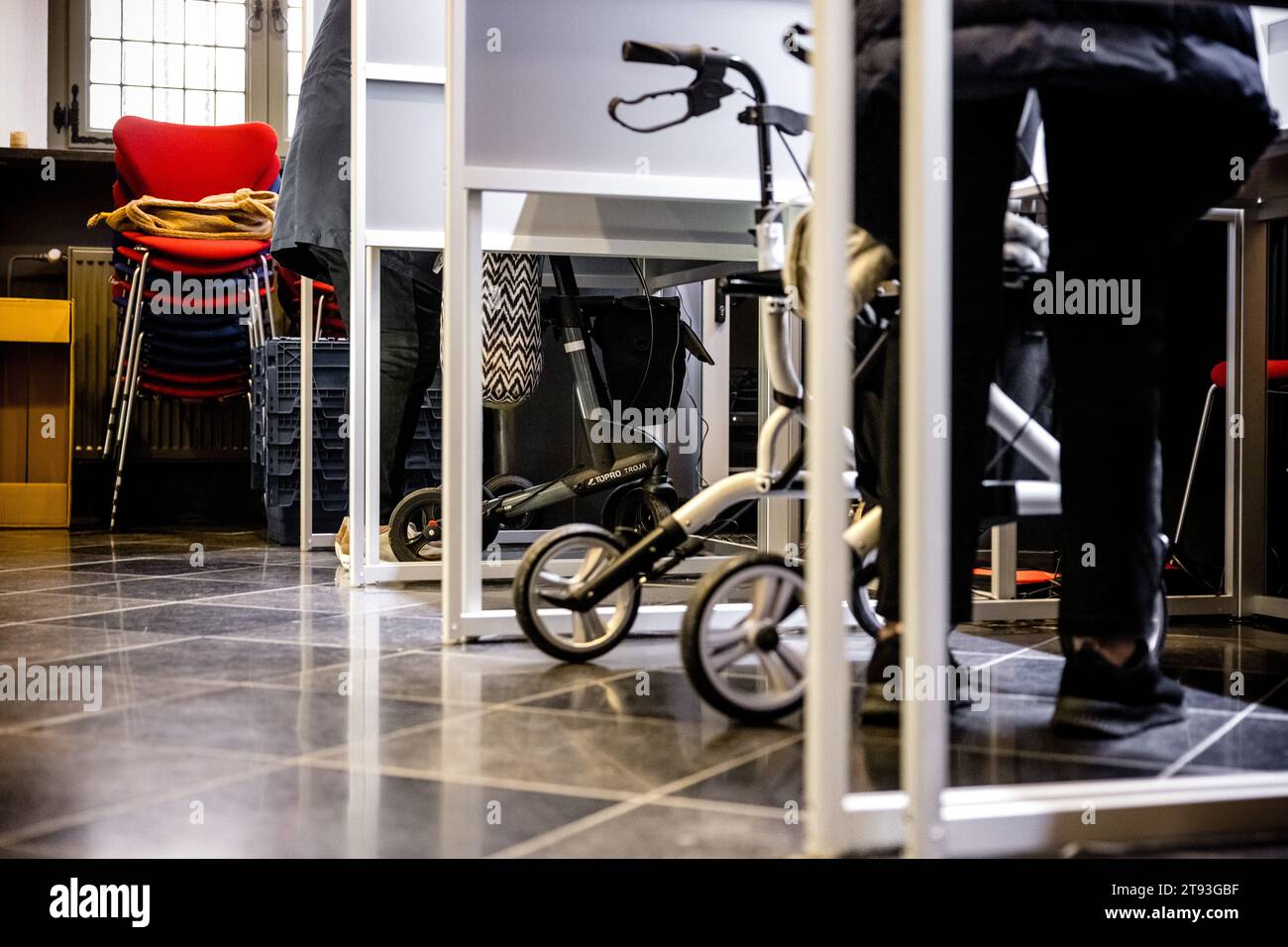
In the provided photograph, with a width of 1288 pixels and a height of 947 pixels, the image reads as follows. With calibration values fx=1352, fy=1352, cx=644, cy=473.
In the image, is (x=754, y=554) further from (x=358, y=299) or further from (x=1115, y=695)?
(x=358, y=299)

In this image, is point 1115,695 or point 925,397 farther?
point 1115,695

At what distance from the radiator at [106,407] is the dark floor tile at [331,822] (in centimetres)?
398

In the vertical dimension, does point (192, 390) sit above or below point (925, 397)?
above

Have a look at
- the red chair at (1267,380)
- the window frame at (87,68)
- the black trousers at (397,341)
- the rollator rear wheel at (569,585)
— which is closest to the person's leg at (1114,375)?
the rollator rear wheel at (569,585)

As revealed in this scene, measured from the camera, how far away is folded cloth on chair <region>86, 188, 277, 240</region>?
4277mm

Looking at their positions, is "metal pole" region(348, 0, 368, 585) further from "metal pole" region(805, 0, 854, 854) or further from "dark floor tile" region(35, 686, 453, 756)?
"metal pole" region(805, 0, 854, 854)

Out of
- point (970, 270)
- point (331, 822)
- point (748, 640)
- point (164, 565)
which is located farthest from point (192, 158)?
point (331, 822)

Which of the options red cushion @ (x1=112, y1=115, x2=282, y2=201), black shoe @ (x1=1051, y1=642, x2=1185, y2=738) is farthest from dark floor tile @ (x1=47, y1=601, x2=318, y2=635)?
red cushion @ (x1=112, y1=115, x2=282, y2=201)

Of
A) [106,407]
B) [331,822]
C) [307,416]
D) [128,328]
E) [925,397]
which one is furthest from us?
[106,407]

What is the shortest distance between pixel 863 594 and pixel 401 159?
143 centimetres

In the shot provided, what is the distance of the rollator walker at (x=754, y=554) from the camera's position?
4.83 feet

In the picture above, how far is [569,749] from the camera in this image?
1340 mm
